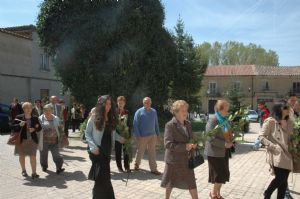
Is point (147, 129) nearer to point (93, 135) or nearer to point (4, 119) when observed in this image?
point (93, 135)

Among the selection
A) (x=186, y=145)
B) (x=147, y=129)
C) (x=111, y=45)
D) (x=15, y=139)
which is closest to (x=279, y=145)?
(x=186, y=145)

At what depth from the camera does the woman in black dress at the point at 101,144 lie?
18.3 ft

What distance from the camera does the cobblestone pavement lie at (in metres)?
7.12

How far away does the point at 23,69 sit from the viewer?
99.5ft

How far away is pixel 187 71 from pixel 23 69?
44.2 feet

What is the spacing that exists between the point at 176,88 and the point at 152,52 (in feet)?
42.2

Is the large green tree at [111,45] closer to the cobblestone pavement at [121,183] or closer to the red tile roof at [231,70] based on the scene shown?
the cobblestone pavement at [121,183]

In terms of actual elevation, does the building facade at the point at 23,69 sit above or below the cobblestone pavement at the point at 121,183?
above

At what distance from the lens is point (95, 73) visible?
16266 mm

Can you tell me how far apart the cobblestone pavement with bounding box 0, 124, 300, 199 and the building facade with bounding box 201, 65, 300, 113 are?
48.5 m

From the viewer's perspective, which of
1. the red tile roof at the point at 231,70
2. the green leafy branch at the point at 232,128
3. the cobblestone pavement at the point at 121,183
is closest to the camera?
the green leafy branch at the point at 232,128

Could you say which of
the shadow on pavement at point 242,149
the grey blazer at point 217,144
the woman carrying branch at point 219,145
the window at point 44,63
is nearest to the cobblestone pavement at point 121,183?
the woman carrying branch at point 219,145

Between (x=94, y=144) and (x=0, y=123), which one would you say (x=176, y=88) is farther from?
(x=94, y=144)

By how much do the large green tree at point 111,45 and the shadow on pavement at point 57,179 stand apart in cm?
746
